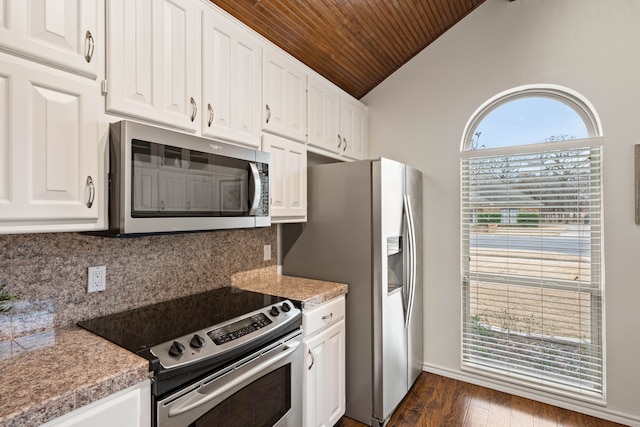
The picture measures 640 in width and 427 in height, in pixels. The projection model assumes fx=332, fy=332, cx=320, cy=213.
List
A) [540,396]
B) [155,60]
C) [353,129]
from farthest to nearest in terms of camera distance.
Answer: [353,129], [540,396], [155,60]

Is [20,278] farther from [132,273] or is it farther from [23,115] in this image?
[23,115]

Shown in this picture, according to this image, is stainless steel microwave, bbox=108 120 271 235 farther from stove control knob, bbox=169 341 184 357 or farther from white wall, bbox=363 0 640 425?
white wall, bbox=363 0 640 425

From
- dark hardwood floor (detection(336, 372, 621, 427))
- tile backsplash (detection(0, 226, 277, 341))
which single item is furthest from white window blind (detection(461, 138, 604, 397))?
tile backsplash (detection(0, 226, 277, 341))

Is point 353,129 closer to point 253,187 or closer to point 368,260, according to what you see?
point 368,260

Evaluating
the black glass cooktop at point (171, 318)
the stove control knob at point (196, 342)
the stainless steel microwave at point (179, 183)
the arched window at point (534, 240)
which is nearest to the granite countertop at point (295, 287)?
the black glass cooktop at point (171, 318)

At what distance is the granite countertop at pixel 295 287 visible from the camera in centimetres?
191

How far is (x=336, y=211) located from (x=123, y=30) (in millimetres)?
1506

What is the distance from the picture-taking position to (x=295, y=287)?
2.15 metres

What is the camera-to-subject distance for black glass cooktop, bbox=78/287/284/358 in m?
1.27

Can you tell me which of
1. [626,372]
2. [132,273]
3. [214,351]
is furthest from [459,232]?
[132,273]

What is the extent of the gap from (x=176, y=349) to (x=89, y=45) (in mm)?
1150

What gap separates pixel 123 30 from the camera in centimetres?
130

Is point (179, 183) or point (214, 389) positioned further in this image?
point (179, 183)

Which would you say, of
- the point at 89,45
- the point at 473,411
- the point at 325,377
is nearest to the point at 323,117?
the point at 89,45
